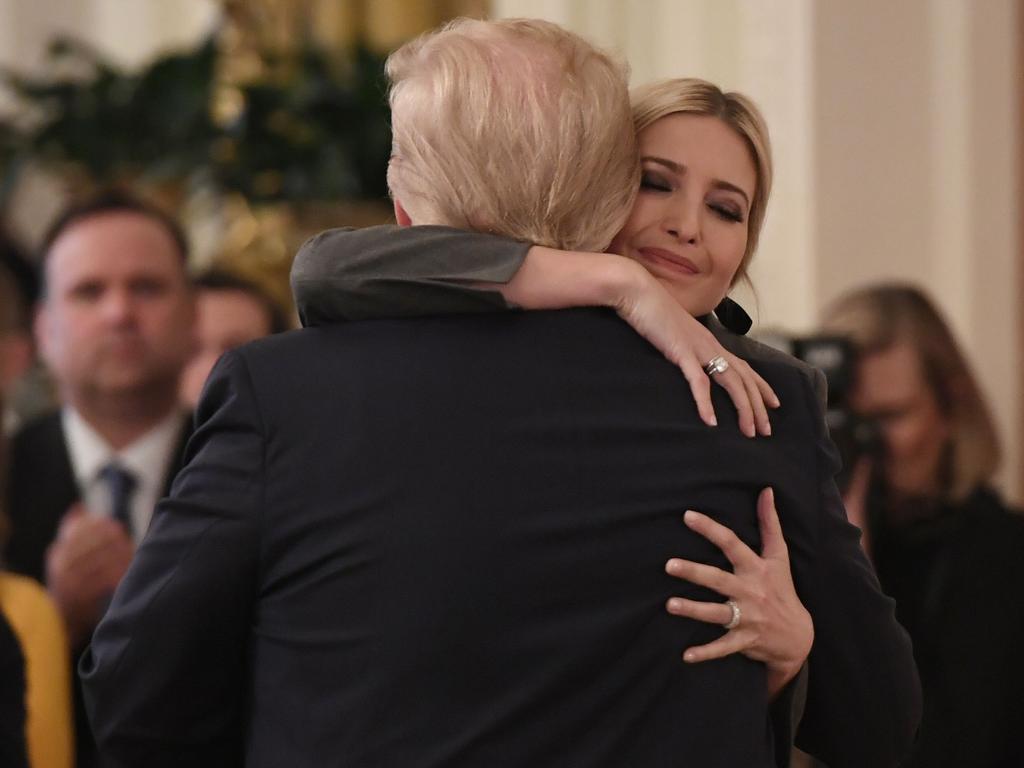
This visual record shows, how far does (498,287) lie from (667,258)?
1.11 feet

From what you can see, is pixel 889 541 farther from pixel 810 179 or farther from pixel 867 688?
pixel 867 688

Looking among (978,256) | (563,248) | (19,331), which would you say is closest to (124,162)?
(19,331)

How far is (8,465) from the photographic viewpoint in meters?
3.54

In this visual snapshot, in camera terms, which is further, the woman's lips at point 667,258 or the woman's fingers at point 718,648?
the woman's lips at point 667,258

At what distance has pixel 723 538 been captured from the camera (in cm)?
177

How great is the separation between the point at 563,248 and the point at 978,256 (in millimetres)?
3342

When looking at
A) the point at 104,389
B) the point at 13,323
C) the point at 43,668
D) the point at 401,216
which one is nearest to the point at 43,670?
the point at 43,668

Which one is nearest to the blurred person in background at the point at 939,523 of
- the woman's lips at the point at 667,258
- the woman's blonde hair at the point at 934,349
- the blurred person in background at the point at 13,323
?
the woman's blonde hair at the point at 934,349

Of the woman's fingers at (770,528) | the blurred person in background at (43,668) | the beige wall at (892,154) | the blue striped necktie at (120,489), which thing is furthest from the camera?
the beige wall at (892,154)

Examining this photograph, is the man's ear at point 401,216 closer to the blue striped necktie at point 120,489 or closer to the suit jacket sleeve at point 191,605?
the suit jacket sleeve at point 191,605

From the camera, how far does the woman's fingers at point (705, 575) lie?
174 cm

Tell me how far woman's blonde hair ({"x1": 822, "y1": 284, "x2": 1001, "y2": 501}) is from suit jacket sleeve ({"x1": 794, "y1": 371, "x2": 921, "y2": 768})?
2.11 metres

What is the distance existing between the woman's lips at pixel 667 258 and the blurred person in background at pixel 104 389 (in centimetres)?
162

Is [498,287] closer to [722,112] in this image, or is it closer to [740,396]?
[740,396]
